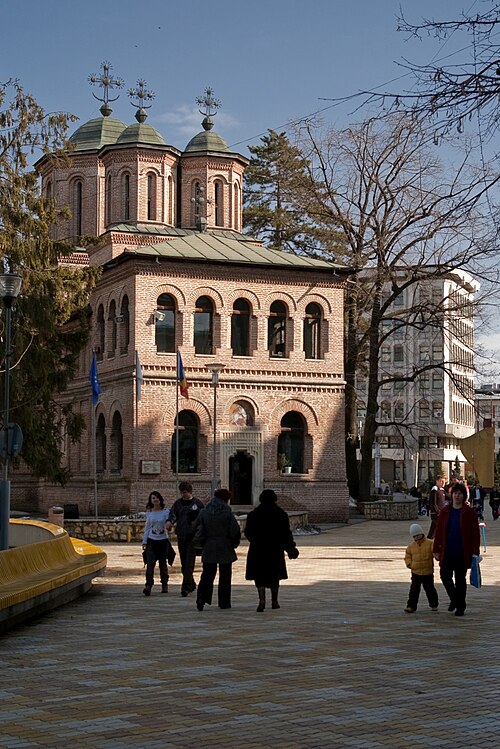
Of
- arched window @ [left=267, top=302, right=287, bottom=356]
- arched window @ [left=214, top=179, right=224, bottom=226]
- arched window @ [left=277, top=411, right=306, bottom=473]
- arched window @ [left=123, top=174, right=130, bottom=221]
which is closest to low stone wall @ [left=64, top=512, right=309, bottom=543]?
arched window @ [left=277, top=411, right=306, bottom=473]

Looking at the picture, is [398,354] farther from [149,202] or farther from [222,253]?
[222,253]

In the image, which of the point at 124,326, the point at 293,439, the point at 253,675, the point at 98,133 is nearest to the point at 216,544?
the point at 253,675

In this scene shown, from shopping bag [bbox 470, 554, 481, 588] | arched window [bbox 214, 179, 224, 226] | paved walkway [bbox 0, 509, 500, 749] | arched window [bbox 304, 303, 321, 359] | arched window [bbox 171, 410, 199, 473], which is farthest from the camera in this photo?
arched window [bbox 214, 179, 224, 226]

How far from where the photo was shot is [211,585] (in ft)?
A: 51.5

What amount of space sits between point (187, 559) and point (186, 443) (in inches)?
937

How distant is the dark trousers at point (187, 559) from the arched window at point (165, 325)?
24.2 m

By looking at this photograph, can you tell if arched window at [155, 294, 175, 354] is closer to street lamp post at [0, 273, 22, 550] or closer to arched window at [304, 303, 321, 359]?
arched window at [304, 303, 321, 359]

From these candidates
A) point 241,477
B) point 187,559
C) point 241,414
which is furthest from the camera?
point 241,414

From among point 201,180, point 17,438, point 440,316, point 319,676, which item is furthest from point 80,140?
point 319,676

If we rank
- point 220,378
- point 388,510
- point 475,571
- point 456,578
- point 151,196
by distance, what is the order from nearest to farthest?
point 456,578, point 475,571, point 220,378, point 388,510, point 151,196

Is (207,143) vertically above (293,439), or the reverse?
(207,143)

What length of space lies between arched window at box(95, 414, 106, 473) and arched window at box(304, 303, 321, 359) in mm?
8544

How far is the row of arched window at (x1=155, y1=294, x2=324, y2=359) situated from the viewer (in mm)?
42062

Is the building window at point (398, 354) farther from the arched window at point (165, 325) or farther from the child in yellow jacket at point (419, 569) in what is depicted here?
the child in yellow jacket at point (419, 569)
